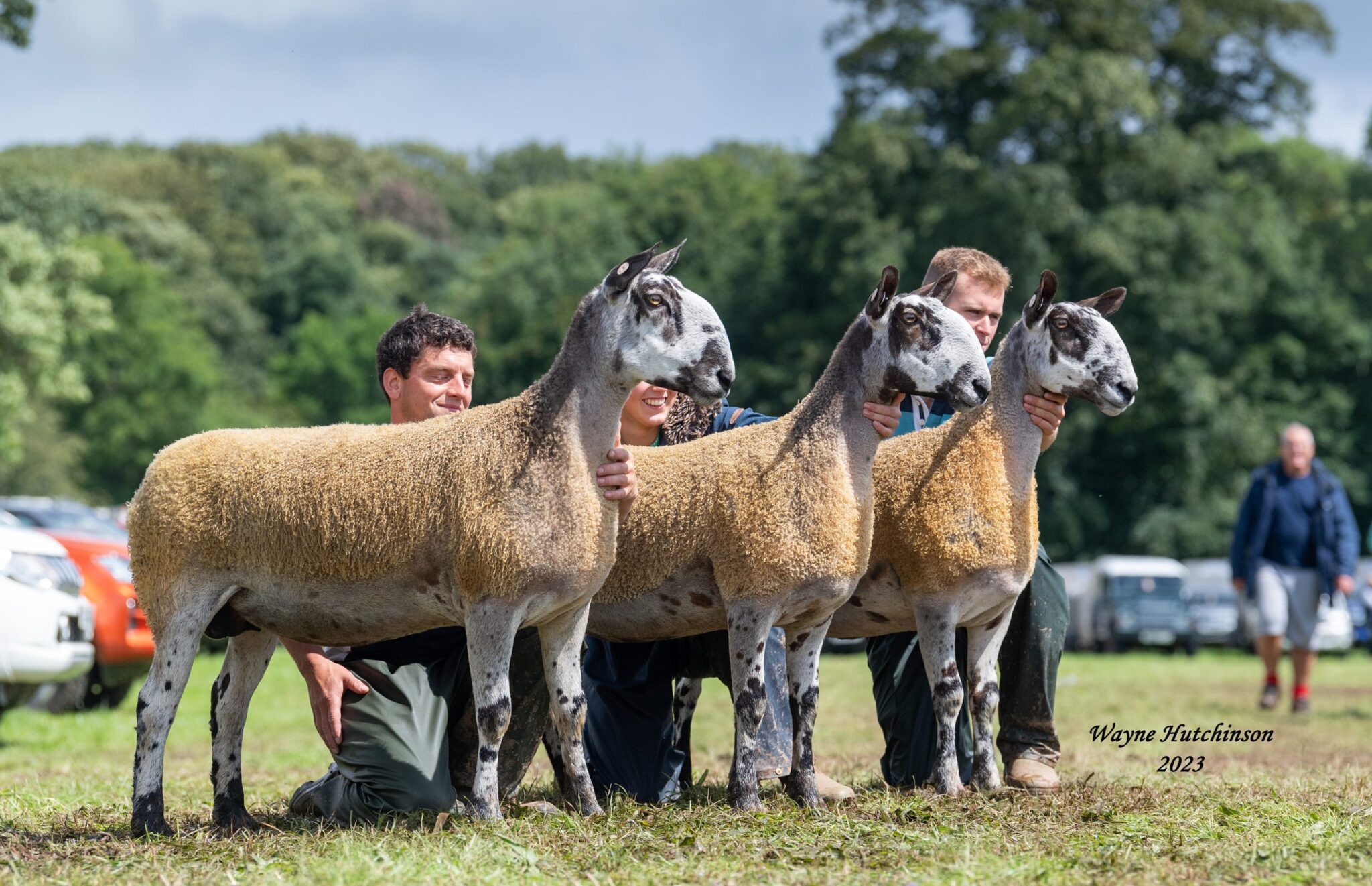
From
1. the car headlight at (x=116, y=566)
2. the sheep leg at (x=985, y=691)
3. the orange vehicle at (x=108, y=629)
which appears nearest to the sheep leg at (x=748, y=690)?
the sheep leg at (x=985, y=691)

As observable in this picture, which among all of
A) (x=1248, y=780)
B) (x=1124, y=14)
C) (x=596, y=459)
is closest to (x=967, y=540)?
(x=596, y=459)

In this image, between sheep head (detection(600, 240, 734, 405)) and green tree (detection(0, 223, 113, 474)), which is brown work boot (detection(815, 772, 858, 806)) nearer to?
sheep head (detection(600, 240, 734, 405))

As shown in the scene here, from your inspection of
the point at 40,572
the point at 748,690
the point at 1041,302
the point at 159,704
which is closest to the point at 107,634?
the point at 40,572

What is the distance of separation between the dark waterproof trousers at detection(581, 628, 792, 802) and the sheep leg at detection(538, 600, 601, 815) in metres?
1.09

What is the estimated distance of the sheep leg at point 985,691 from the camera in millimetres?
7281

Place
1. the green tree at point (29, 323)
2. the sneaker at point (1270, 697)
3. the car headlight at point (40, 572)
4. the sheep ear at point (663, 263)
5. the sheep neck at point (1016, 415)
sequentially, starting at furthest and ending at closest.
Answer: the green tree at point (29, 323) < the sneaker at point (1270, 697) < the car headlight at point (40, 572) < the sheep neck at point (1016, 415) < the sheep ear at point (663, 263)

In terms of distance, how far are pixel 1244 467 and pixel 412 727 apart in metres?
39.6

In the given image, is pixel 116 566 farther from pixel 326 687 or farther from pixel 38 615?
pixel 326 687

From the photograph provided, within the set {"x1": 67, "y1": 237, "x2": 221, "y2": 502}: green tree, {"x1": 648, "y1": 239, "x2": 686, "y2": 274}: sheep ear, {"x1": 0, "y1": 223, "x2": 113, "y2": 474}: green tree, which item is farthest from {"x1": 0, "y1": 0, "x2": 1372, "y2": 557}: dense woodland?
{"x1": 648, "y1": 239, "x2": 686, "y2": 274}: sheep ear

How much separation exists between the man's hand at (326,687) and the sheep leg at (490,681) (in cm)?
127

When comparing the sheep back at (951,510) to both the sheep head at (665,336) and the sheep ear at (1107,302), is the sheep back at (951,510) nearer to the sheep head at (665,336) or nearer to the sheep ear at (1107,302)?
the sheep ear at (1107,302)

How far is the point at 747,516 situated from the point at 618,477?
693mm

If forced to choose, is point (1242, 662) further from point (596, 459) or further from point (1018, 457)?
point (596, 459)

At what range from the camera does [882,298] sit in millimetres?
7074
